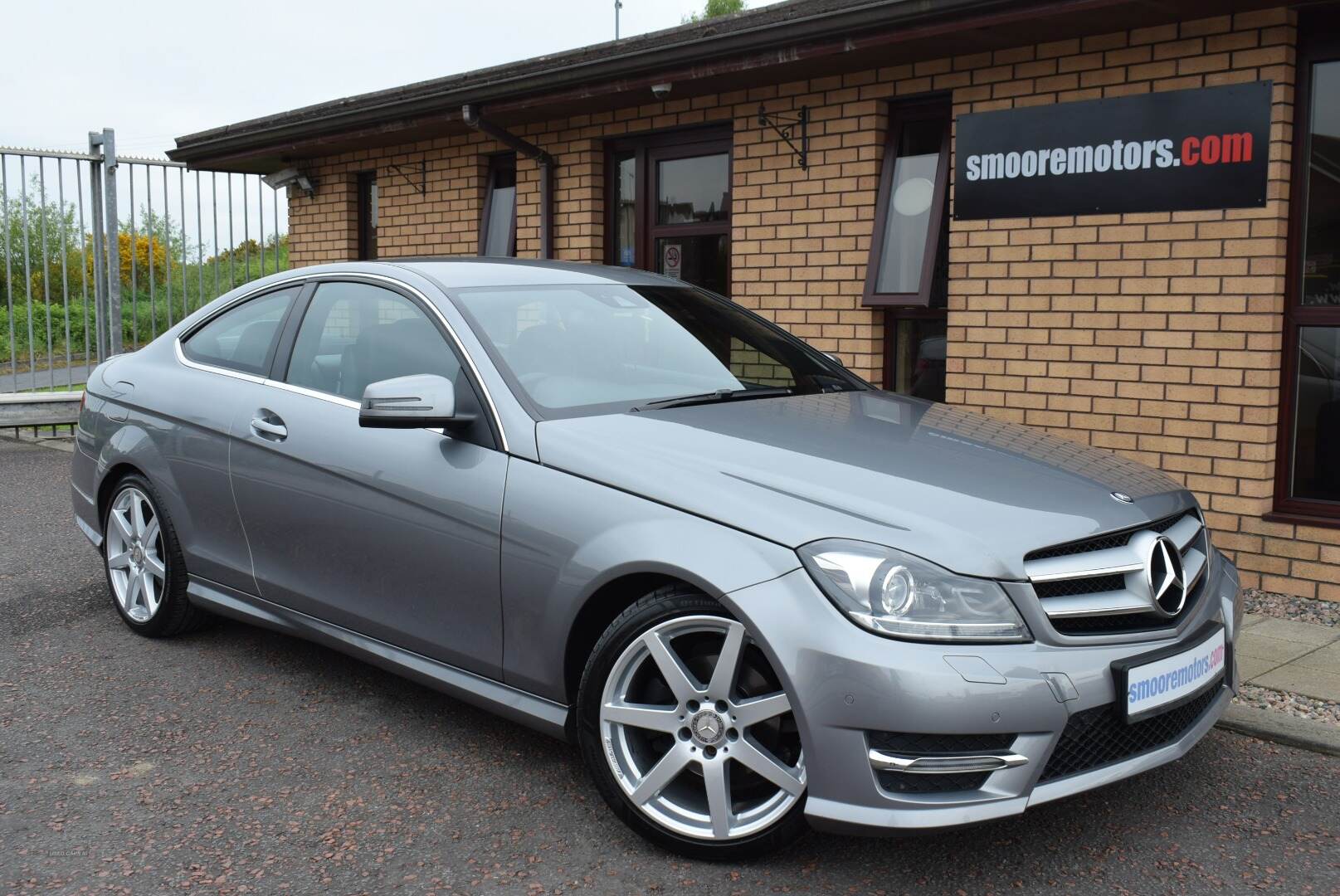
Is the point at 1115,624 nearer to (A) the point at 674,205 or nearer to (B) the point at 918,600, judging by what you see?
(B) the point at 918,600

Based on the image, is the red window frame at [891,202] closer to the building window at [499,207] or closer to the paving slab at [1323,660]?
the paving slab at [1323,660]

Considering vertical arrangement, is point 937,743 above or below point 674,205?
below

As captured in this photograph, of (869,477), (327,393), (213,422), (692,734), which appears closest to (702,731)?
(692,734)

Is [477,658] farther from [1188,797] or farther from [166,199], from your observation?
[166,199]

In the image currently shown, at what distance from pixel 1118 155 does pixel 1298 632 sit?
2404 mm

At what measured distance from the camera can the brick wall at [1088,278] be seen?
5.73 metres

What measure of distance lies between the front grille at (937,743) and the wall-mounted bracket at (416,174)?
8.36m

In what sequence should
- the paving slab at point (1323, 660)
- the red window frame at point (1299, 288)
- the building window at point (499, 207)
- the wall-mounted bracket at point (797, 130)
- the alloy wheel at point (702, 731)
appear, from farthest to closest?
the building window at point (499, 207) < the wall-mounted bracket at point (797, 130) < the red window frame at point (1299, 288) < the paving slab at point (1323, 660) < the alloy wheel at point (702, 731)

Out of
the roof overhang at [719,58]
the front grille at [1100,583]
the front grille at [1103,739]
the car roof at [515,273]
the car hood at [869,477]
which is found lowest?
the front grille at [1103,739]

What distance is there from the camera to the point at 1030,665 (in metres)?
2.84

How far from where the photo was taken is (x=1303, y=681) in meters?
4.52


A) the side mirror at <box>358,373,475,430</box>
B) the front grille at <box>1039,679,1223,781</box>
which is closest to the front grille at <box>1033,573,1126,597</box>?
the front grille at <box>1039,679,1223,781</box>

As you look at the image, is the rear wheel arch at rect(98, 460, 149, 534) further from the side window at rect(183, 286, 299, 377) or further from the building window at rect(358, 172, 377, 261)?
the building window at rect(358, 172, 377, 261)

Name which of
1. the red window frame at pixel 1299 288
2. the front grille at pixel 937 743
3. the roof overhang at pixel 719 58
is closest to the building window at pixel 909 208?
the roof overhang at pixel 719 58
